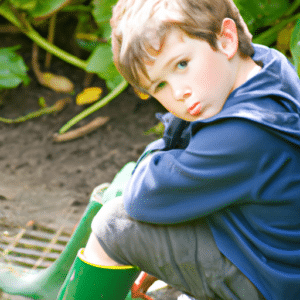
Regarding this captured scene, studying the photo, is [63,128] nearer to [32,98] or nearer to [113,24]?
[32,98]

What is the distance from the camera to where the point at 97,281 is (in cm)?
81

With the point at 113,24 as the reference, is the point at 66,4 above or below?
below

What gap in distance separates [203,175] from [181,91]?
0.45 feet

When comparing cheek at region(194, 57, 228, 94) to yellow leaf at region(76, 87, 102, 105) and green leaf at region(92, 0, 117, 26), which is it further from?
yellow leaf at region(76, 87, 102, 105)

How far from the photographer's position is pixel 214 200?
702mm

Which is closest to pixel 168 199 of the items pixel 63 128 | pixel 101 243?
pixel 101 243

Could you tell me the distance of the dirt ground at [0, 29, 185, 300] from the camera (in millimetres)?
1541

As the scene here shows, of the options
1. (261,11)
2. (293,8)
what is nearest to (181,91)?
(261,11)

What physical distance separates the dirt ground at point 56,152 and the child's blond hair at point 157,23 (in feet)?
2.71

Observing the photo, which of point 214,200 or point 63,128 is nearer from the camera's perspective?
point 214,200

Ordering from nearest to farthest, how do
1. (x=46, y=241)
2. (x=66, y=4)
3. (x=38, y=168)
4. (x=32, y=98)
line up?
(x=46, y=241)
(x=38, y=168)
(x=66, y=4)
(x=32, y=98)

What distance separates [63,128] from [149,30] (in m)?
1.44

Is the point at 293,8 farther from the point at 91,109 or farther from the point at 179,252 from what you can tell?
the point at 179,252

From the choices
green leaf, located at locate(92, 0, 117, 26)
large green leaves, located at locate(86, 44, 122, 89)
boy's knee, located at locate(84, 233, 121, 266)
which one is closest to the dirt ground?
large green leaves, located at locate(86, 44, 122, 89)
